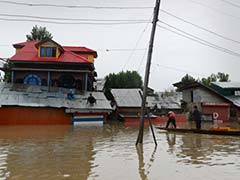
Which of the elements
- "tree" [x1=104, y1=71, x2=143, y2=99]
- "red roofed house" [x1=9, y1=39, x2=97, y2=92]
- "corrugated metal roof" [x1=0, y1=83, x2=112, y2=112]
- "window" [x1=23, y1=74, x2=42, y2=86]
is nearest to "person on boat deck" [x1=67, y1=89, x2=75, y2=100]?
"corrugated metal roof" [x1=0, y1=83, x2=112, y2=112]

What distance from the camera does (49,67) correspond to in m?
32.2

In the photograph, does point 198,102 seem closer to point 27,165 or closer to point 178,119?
A: point 178,119

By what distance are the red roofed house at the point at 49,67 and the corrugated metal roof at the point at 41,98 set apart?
9.08ft

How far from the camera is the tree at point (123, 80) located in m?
49.8

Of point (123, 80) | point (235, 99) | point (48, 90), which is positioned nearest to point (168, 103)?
point (235, 99)

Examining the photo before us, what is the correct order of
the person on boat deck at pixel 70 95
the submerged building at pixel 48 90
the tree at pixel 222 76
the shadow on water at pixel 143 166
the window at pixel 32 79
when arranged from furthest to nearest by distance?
the tree at pixel 222 76 < the window at pixel 32 79 < the person on boat deck at pixel 70 95 < the submerged building at pixel 48 90 < the shadow on water at pixel 143 166

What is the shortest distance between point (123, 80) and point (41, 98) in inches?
941

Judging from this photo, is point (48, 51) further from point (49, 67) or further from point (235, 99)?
point (235, 99)

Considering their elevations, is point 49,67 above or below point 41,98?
above

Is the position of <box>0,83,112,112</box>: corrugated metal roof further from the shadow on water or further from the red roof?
the shadow on water

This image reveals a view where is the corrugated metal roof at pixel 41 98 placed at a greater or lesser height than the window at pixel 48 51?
lesser

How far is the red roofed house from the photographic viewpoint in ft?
105

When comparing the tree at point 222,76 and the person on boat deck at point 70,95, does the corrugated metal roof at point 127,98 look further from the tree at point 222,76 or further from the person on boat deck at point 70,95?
the tree at point 222,76

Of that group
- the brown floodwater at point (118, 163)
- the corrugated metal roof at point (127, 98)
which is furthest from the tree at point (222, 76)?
the brown floodwater at point (118, 163)
